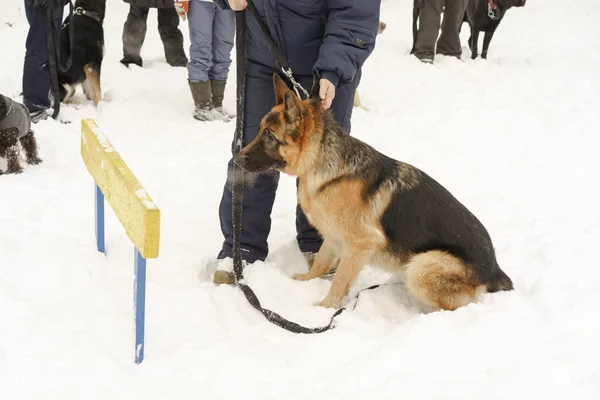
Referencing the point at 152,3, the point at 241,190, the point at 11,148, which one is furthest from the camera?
the point at 152,3

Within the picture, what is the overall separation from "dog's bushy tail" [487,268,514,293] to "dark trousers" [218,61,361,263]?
1173mm

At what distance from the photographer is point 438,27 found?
27.0 ft

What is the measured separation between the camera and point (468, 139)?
19.1ft

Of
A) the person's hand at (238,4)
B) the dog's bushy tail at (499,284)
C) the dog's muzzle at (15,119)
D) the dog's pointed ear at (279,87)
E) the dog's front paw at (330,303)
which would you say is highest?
the person's hand at (238,4)

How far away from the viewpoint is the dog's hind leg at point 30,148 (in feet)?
15.1

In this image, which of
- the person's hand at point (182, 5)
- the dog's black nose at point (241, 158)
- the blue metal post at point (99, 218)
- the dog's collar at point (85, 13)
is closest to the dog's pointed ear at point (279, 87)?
Result: the dog's black nose at point (241, 158)

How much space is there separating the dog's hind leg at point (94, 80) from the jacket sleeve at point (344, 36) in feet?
13.0

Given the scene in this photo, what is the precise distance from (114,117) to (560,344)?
194 inches

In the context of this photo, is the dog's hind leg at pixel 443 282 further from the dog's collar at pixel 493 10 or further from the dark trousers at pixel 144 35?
the dog's collar at pixel 493 10

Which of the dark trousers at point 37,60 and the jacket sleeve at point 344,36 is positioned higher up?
the jacket sleeve at point 344,36

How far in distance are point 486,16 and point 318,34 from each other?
6.43 meters

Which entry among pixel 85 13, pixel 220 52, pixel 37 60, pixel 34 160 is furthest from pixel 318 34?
pixel 85 13

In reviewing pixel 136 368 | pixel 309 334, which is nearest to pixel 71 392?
pixel 136 368

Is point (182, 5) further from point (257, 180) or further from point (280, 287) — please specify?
point (280, 287)
